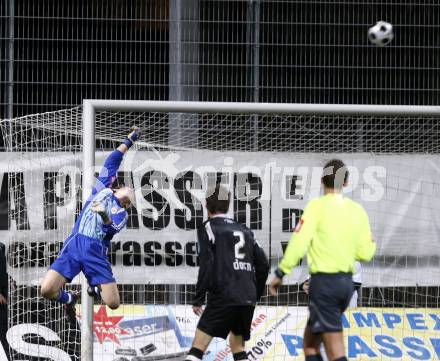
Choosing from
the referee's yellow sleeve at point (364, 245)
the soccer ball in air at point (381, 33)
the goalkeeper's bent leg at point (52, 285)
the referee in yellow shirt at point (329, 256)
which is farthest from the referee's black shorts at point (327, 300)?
the goalkeeper's bent leg at point (52, 285)

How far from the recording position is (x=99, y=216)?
10273 mm

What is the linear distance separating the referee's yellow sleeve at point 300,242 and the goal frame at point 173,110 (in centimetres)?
236

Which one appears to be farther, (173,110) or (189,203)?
(189,203)

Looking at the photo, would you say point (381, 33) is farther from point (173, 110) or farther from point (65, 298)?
point (65, 298)

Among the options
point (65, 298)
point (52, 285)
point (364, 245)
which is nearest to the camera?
point (364, 245)

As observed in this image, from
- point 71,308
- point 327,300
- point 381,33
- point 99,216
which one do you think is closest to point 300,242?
point 327,300

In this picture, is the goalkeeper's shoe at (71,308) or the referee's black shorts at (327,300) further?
the goalkeeper's shoe at (71,308)

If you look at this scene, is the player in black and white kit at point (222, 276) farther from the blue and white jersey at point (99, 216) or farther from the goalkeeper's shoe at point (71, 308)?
the goalkeeper's shoe at point (71, 308)

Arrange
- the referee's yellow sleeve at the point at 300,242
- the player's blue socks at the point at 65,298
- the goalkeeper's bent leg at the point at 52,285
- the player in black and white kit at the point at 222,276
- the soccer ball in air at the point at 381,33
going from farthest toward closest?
1. the player's blue socks at the point at 65,298
2. the goalkeeper's bent leg at the point at 52,285
3. the soccer ball in air at the point at 381,33
4. the player in black and white kit at the point at 222,276
5. the referee's yellow sleeve at the point at 300,242

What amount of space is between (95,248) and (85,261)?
0.16 metres

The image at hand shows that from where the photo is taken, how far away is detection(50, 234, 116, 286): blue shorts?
10305mm

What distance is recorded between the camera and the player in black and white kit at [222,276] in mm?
8969

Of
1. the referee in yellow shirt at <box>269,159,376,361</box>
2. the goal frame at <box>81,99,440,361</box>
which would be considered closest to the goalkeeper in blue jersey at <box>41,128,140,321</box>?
the goal frame at <box>81,99,440,361</box>

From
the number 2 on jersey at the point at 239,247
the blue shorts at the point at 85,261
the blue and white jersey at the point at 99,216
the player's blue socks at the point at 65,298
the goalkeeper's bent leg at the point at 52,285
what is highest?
the blue and white jersey at the point at 99,216
